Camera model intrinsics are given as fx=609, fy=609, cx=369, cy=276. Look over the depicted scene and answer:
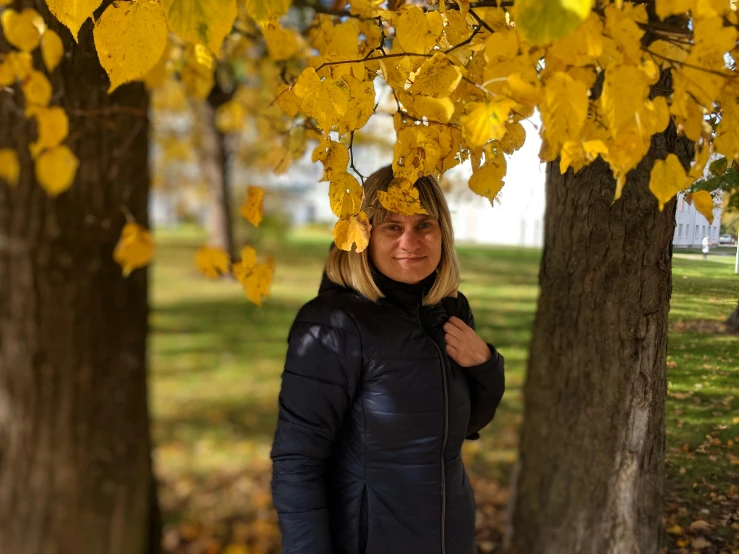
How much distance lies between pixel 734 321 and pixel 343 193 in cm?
133

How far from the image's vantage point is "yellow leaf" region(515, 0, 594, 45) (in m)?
0.77

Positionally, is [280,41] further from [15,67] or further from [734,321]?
[734,321]

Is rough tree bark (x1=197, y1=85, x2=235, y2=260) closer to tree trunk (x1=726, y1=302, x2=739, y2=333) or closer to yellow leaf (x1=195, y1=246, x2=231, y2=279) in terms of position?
yellow leaf (x1=195, y1=246, x2=231, y2=279)

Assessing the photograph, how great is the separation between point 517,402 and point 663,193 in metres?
3.33

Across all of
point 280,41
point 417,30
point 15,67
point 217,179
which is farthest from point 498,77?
point 217,179

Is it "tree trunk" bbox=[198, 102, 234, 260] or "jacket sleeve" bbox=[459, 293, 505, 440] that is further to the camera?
"tree trunk" bbox=[198, 102, 234, 260]

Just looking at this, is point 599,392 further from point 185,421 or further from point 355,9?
point 185,421

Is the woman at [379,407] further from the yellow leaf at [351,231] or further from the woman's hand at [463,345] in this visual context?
the yellow leaf at [351,231]

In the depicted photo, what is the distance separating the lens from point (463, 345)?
1.70m

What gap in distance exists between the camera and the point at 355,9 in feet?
5.10

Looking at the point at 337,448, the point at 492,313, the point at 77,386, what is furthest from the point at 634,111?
the point at 77,386

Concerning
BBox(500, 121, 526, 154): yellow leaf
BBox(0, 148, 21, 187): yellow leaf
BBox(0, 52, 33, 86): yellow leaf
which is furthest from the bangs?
BBox(0, 148, 21, 187): yellow leaf

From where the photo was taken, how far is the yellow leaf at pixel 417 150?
126cm

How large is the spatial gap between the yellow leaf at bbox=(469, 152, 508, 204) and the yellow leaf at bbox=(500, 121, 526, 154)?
0.14ft
